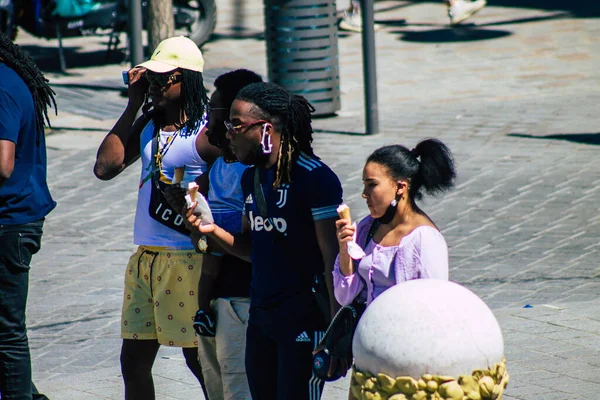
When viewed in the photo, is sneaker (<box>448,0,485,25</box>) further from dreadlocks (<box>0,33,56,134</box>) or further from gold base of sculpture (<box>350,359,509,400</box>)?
gold base of sculpture (<box>350,359,509,400</box>)

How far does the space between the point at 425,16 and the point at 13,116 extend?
1634cm

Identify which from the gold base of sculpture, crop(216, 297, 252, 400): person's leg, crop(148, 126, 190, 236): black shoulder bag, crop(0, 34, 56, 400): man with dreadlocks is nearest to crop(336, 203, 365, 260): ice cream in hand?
the gold base of sculpture

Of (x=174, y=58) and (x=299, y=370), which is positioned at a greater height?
(x=174, y=58)

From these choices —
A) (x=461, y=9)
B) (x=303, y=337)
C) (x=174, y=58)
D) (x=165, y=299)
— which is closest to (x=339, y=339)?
(x=303, y=337)

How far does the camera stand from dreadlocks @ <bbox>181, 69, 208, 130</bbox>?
469cm

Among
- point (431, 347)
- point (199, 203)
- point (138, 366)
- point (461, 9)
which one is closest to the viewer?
point (431, 347)

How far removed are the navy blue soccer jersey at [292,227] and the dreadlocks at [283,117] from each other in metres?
0.03

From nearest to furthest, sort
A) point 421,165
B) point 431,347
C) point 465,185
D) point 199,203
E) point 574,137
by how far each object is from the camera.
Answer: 1. point 431,347
2. point 421,165
3. point 199,203
4. point 465,185
5. point 574,137

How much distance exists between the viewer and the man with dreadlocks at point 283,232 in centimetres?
398

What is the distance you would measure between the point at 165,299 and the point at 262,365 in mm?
721

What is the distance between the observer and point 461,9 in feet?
61.1

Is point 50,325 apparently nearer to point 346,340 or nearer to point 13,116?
point 13,116

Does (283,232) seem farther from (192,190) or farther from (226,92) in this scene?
(226,92)

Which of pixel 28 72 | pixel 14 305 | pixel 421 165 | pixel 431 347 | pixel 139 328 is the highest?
pixel 28 72
